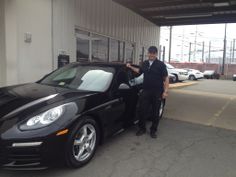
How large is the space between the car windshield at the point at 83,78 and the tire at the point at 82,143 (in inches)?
28.1

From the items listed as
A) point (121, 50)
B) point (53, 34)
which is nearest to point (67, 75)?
point (53, 34)

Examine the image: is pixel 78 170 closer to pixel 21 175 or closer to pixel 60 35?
pixel 21 175

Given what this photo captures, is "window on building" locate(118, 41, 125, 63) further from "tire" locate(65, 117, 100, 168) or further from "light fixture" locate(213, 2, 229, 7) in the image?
"tire" locate(65, 117, 100, 168)

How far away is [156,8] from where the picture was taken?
1214 centimetres

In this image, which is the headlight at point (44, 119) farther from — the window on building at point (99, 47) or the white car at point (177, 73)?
the white car at point (177, 73)

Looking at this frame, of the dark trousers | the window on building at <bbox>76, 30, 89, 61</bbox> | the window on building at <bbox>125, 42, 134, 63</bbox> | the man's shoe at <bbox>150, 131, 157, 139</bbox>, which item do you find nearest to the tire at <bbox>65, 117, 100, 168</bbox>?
the dark trousers

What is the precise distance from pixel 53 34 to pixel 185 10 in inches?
285

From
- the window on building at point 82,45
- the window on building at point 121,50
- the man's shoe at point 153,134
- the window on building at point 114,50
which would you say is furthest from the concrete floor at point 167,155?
the window on building at point 121,50

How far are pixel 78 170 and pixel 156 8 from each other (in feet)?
Result: 34.8

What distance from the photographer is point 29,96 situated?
347 centimetres

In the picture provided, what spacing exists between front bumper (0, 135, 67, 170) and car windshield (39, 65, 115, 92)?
1327 millimetres

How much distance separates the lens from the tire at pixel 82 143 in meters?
3.06

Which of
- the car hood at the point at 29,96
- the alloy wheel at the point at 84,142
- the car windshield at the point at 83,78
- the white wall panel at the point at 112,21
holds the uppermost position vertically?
the white wall panel at the point at 112,21

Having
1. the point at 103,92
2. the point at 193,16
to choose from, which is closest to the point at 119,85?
the point at 103,92
